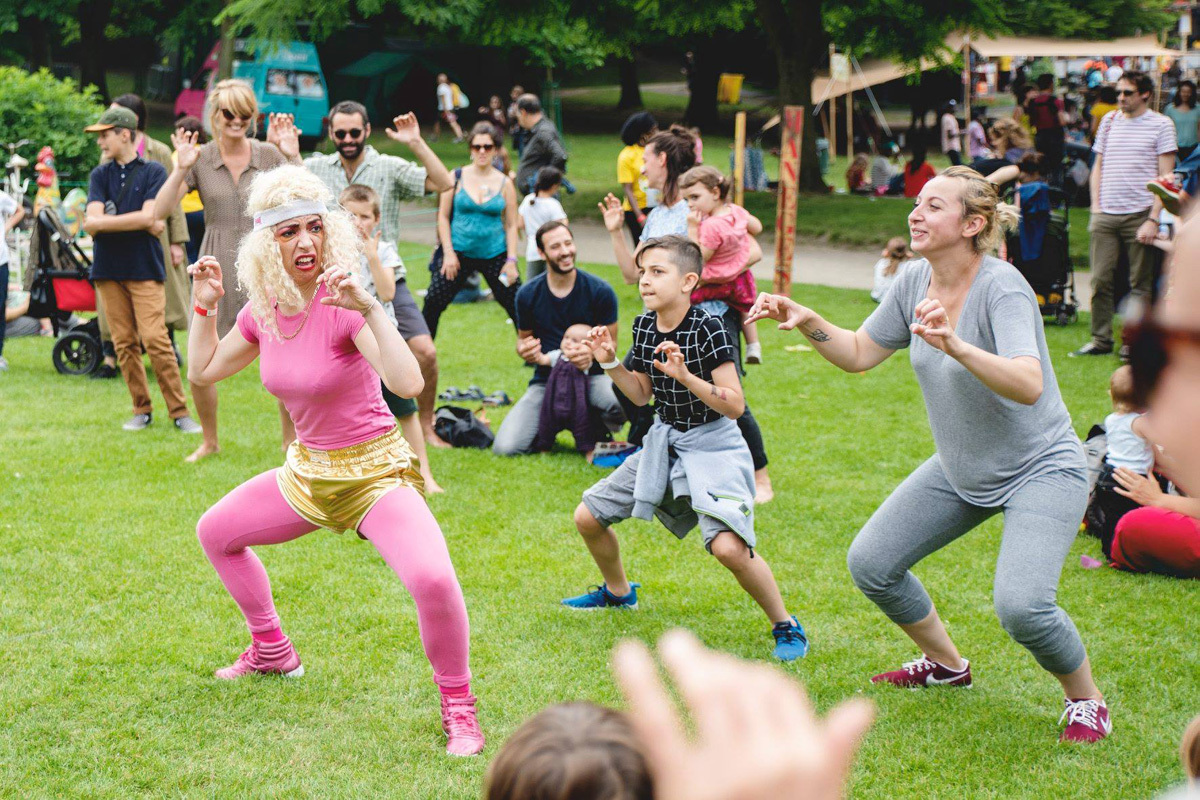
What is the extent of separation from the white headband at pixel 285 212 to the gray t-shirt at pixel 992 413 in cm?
237

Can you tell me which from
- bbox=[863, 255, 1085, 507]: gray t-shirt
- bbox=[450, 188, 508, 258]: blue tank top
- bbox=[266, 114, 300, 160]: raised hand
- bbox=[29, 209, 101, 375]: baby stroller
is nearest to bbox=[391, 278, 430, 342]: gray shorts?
bbox=[266, 114, 300, 160]: raised hand

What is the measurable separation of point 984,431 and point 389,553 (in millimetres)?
2231

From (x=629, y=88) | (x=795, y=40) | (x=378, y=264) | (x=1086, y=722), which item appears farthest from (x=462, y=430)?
(x=629, y=88)

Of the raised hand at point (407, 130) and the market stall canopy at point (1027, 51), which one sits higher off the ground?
the raised hand at point (407, 130)

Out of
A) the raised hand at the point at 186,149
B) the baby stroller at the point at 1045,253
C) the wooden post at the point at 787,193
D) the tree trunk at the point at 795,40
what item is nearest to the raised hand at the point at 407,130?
the raised hand at the point at 186,149

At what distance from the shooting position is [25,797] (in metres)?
4.18

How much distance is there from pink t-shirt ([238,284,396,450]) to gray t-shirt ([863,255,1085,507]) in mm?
2097

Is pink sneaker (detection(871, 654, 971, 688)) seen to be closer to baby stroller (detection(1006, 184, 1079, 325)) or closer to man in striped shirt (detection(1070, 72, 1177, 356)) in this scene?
man in striped shirt (detection(1070, 72, 1177, 356))

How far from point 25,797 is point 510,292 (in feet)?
23.9

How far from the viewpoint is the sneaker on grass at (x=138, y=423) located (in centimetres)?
953

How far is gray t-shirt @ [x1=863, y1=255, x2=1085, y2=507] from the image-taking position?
4395mm

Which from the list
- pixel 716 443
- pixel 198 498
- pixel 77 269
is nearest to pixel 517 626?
pixel 716 443

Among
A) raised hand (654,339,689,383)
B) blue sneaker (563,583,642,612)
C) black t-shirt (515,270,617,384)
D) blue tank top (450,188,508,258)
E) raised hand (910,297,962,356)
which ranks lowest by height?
blue sneaker (563,583,642,612)

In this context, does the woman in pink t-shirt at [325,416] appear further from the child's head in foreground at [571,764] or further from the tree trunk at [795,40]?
the tree trunk at [795,40]
